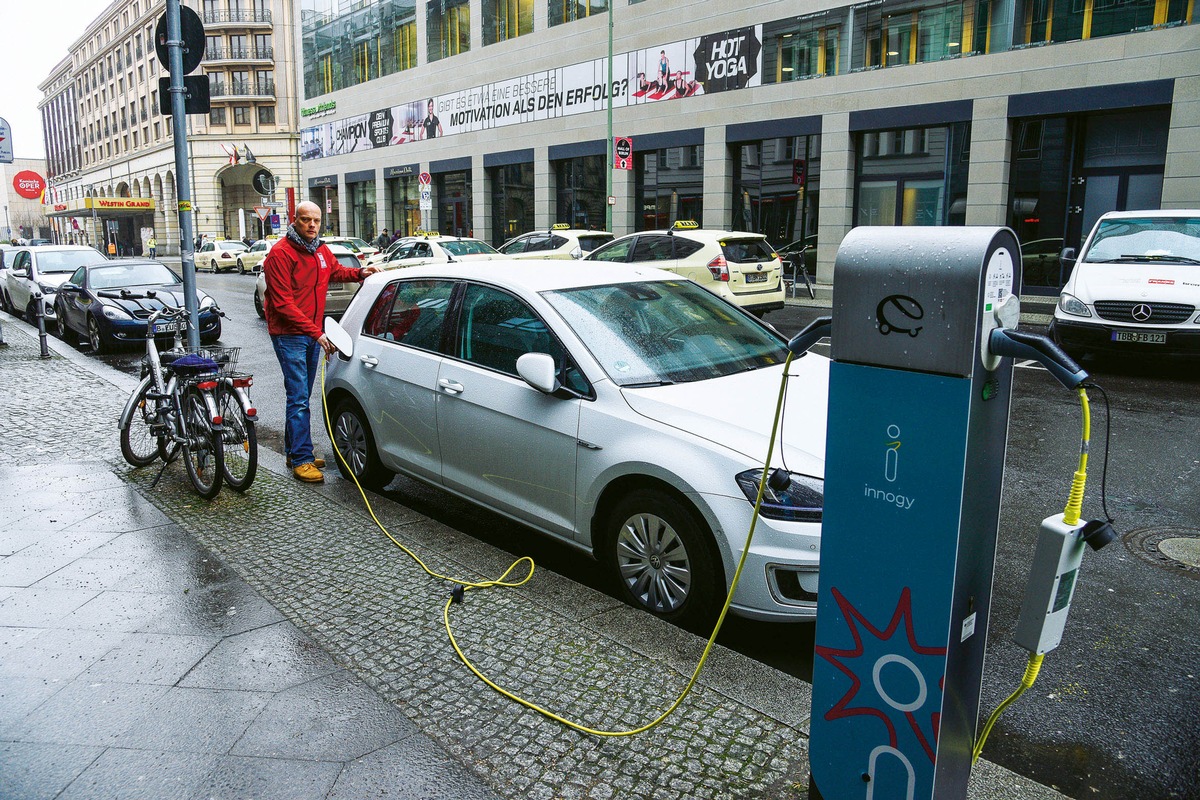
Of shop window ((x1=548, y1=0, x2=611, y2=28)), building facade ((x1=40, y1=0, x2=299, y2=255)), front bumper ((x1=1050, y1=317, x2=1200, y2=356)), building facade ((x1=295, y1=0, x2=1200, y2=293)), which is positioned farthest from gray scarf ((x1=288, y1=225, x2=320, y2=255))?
building facade ((x1=40, y1=0, x2=299, y2=255))

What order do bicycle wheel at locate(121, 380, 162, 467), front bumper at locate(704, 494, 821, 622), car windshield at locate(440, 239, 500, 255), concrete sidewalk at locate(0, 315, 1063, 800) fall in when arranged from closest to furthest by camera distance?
concrete sidewalk at locate(0, 315, 1063, 800) → front bumper at locate(704, 494, 821, 622) → bicycle wheel at locate(121, 380, 162, 467) → car windshield at locate(440, 239, 500, 255)

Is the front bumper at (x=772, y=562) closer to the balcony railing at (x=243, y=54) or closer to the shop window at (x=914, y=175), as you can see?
the shop window at (x=914, y=175)

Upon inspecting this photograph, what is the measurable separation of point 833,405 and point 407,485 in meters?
4.89

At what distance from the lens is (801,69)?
25.6 meters

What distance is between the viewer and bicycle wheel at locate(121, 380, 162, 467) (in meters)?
6.79

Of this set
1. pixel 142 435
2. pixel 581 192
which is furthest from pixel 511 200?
pixel 142 435

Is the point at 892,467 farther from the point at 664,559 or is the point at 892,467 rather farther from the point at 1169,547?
the point at 1169,547

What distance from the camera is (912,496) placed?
2264 mm

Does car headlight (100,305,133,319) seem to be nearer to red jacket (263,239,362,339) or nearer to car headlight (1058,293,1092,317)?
red jacket (263,239,362,339)

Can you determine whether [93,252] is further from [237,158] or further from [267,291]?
[237,158]

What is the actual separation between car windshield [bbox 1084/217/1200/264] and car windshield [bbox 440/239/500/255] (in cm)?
1359

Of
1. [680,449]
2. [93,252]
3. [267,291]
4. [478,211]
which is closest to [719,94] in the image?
[478,211]

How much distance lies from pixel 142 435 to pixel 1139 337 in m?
10.3

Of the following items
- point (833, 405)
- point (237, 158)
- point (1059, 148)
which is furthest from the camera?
point (237, 158)
